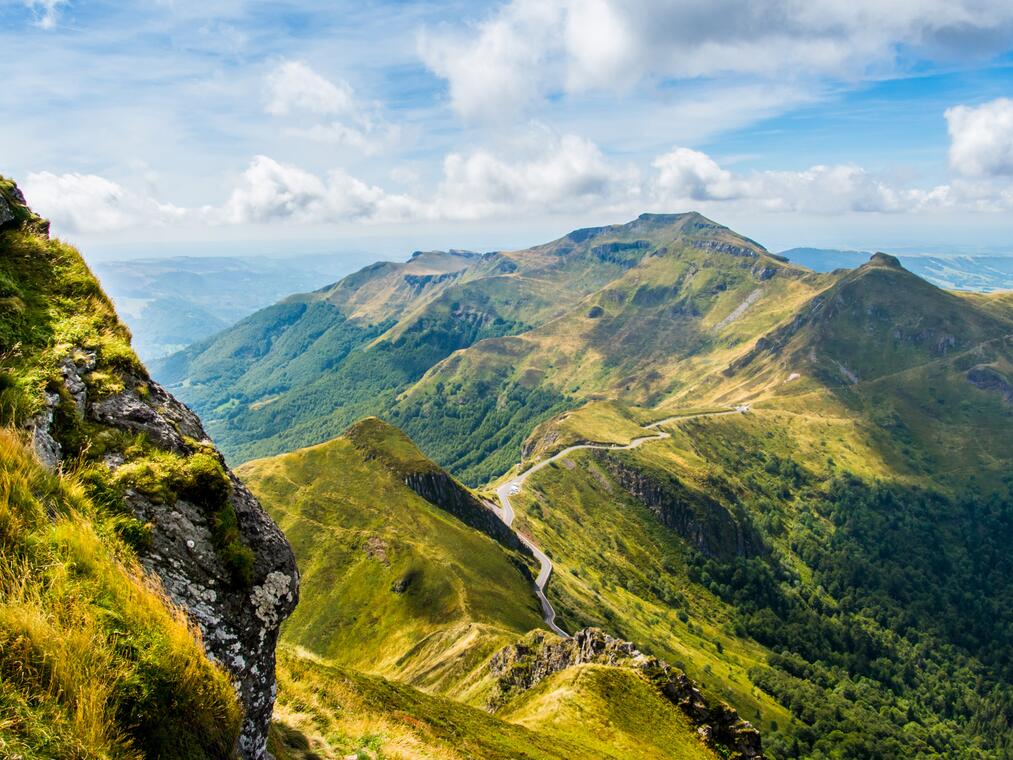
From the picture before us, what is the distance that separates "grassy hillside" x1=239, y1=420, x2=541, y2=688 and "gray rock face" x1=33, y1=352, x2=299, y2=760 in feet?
271

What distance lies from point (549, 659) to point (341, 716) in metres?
60.6

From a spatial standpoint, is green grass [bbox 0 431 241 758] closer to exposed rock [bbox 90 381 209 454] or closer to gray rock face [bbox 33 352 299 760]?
gray rock face [bbox 33 352 299 760]

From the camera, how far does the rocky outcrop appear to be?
180m

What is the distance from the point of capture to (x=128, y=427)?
1472 centimetres

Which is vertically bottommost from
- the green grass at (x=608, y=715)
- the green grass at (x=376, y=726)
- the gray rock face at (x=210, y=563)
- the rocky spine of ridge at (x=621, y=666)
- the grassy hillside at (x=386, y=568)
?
the grassy hillside at (x=386, y=568)

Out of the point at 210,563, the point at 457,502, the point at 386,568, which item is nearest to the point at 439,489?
the point at 457,502

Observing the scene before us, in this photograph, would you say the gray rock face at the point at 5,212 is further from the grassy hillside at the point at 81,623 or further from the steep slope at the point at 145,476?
the grassy hillside at the point at 81,623

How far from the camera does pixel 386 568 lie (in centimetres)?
13862

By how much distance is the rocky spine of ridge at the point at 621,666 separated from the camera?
191 feet

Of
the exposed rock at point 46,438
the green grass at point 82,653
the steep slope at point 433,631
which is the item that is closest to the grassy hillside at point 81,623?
the green grass at point 82,653

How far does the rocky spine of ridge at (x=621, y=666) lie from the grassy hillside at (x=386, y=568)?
13.1 m

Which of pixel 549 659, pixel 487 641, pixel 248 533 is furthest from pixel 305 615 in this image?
pixel 248 533

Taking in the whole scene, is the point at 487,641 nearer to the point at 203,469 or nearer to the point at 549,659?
the point at 549,659

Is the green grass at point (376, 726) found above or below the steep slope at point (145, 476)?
below
